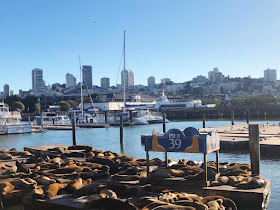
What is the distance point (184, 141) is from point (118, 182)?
2.65 metres

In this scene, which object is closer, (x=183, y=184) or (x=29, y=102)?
(x=183, y=184)

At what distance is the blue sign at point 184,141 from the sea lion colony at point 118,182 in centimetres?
81

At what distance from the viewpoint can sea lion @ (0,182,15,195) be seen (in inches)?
527

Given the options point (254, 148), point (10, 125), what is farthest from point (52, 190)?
point (10, 125)

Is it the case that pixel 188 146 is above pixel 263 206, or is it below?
above

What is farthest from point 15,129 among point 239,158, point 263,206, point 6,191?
point 263,206

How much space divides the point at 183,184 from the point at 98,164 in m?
5.01

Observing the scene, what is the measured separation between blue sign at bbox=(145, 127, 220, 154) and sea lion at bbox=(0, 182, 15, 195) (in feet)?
16.3

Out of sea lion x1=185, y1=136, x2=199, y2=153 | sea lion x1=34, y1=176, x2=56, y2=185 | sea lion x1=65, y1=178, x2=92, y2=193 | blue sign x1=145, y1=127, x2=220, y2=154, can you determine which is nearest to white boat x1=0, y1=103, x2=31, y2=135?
sea lion x1=34, y1=176, x2=56, y2=185

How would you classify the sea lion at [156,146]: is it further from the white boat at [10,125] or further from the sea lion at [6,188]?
the white boat at [10,125]

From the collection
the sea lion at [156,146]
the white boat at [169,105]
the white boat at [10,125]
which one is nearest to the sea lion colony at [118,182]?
the sea lion at [156,146]

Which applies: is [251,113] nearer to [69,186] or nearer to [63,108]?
[63,108]

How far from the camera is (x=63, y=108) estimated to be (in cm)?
11912

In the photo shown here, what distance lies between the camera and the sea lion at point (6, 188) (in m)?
13.4
